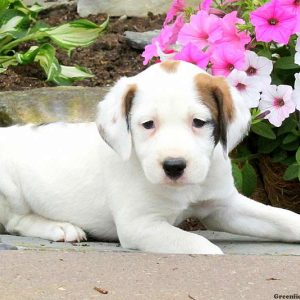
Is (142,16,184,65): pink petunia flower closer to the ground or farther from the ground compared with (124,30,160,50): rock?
farther from the ground

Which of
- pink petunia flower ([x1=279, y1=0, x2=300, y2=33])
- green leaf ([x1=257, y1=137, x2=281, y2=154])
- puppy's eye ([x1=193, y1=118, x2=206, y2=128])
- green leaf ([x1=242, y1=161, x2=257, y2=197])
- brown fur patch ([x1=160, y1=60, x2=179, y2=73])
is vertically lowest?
green leaf ([x1=242, y1=161, x2=257, y2=197])

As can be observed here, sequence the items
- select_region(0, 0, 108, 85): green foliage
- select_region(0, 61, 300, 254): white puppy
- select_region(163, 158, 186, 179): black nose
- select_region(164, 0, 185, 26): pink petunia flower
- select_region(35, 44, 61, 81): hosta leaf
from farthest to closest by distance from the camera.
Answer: select_region(0, 0, 108, 85): green foliage
select_region(35, 44, 61, 81): hosta leaf
select_region(164, 0, 185, 26): pink petunia flower
select_region(0, 61, 300, 254): white puppy
select_region(163, 158, 186, 179): black nose

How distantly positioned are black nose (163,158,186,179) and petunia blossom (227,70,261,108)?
4.04 feet

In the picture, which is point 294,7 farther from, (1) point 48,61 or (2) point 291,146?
(1) point 48,61

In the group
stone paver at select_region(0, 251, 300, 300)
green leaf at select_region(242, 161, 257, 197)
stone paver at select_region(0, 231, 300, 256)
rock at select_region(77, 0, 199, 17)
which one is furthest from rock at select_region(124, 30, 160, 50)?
stone paver at select_region(0, 251, 300, 300)

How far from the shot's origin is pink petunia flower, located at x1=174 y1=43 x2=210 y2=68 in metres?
5.61

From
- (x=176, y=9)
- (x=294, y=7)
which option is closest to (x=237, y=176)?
(x=294, y=7)

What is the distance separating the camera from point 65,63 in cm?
854

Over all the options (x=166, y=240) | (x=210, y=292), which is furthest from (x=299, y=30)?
(x=210, y=292)

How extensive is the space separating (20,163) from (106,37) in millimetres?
3647

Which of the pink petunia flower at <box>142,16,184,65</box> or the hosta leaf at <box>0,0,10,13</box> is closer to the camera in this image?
the pink petunia flower at <box>142,16,184,65</box>

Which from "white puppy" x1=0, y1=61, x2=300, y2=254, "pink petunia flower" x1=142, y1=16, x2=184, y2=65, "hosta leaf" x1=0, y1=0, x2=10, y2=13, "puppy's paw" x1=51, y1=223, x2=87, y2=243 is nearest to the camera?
"white puppy" x1=0, y1=61, x2=300, y2=254

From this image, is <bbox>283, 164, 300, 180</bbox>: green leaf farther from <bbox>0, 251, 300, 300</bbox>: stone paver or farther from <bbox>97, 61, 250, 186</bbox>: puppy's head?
<bbox>0, 251, 300, 300</bbox>: stone paver

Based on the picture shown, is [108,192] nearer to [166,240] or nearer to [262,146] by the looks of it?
[166,240]
